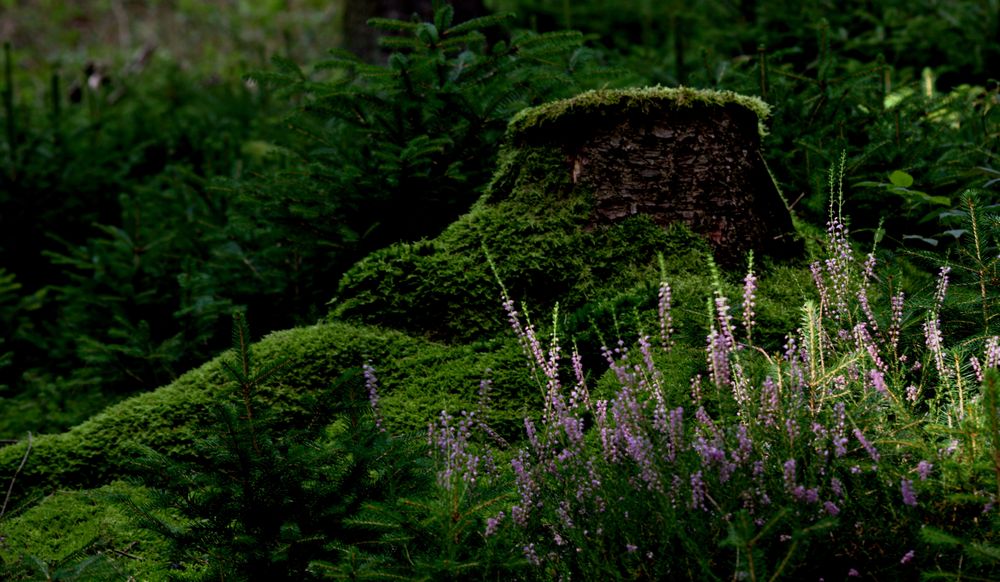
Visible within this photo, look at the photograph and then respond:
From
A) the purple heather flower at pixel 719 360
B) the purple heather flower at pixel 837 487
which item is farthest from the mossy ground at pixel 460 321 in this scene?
the purple heather flower at pixel 837 487

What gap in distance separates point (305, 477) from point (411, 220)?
2686mm

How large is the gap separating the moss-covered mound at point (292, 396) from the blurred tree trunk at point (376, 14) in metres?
4.83

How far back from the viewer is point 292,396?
162 inches

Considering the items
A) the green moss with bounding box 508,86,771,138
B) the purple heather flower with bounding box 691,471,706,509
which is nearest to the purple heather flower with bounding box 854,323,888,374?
the purple heather flower with bounding box 691,471,706,509

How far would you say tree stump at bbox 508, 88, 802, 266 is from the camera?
167 inches

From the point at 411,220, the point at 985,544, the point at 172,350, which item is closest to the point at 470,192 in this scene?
the point at 411,220

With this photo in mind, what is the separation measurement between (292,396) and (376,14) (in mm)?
5659

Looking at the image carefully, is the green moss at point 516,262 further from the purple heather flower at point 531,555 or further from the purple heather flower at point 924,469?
the purple heather flower at point 924,469

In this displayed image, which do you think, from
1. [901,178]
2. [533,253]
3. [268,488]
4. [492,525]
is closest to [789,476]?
[492,525]

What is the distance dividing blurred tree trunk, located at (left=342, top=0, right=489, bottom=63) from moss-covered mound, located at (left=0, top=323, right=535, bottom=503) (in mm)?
4827

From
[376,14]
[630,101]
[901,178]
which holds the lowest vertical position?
[901,178]

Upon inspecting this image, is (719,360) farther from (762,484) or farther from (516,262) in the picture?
(516,262)

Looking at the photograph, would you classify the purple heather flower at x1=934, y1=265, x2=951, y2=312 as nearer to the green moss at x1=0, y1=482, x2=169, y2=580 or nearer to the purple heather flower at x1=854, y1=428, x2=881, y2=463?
the purple heather flower at x1=854, y1=428, x2=881, y2=463

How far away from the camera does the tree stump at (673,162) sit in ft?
14.0
